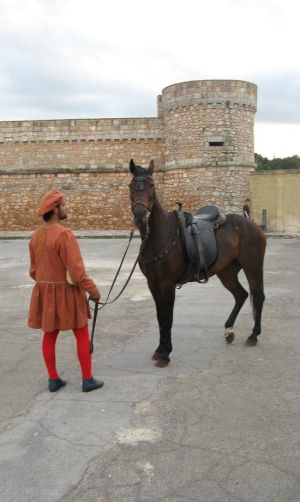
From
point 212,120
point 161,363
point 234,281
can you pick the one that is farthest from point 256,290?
point 212,120

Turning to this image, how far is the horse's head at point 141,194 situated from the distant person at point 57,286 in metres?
0.66

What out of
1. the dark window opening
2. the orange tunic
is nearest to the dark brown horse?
the orange tunic

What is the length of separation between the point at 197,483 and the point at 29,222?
2375 cm

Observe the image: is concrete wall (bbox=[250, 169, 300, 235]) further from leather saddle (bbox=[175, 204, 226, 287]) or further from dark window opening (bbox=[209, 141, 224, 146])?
leather saddle (bbox=[175, 204, 226, 287])

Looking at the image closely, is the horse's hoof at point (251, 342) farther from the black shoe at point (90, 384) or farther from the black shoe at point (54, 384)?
the black shoe at point (54, 384)

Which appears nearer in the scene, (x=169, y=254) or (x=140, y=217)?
(x=140, y=217)

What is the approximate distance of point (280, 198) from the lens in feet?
68.0

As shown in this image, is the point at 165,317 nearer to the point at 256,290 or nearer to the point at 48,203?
the point at 256,290

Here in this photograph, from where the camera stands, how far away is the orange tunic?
3.90 meters

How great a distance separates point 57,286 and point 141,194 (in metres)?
1.13

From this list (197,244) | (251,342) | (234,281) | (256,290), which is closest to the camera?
(197,244)

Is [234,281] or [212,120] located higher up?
[212,120]

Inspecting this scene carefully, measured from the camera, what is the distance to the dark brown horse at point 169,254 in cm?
439

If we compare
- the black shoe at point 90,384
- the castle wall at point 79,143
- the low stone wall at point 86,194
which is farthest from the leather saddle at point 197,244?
the castle wall at point 79,143
